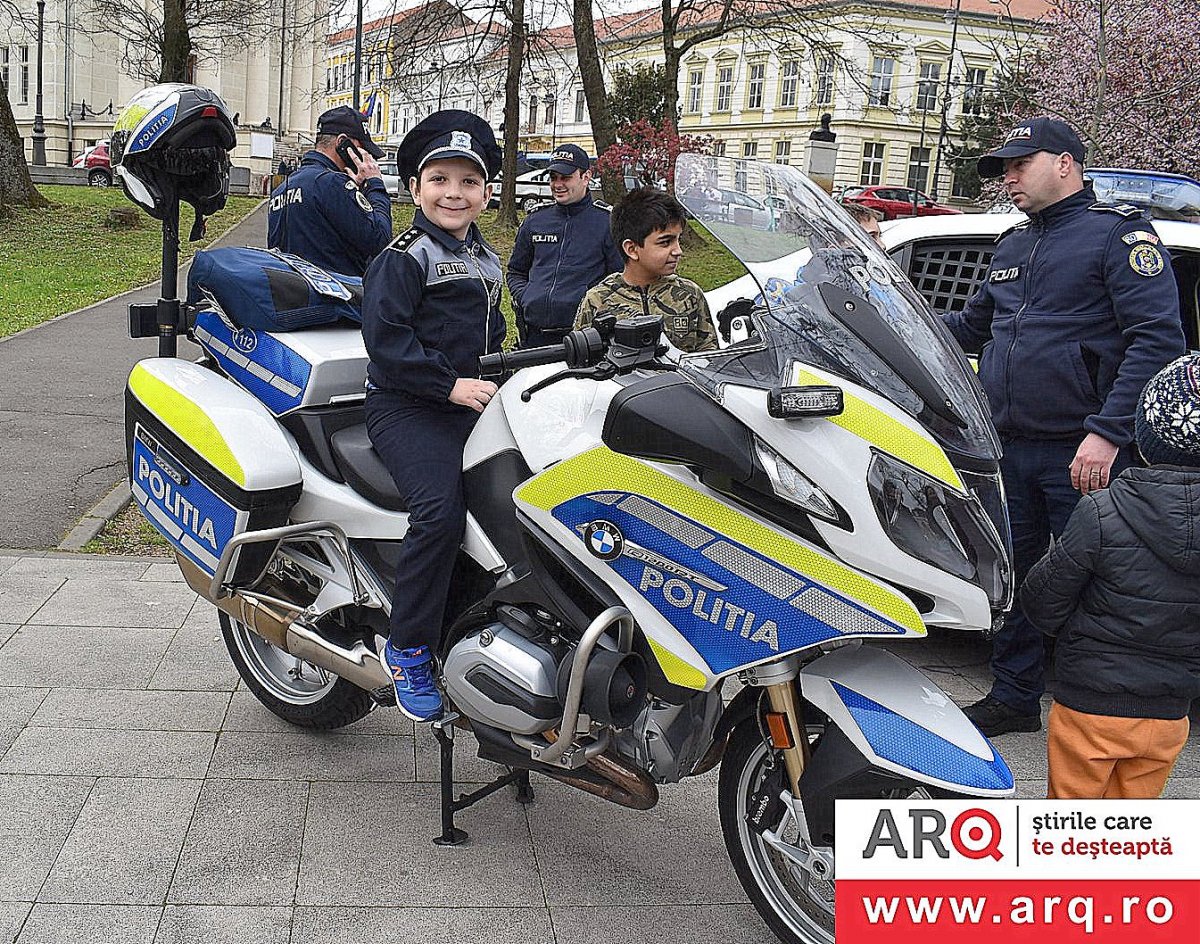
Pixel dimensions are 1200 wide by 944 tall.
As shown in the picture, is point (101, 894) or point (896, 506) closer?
point (896, 506)

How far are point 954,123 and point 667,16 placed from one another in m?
38.9

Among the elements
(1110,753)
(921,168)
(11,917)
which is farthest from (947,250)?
(921,168)

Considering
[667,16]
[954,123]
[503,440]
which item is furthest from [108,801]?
[954,123]

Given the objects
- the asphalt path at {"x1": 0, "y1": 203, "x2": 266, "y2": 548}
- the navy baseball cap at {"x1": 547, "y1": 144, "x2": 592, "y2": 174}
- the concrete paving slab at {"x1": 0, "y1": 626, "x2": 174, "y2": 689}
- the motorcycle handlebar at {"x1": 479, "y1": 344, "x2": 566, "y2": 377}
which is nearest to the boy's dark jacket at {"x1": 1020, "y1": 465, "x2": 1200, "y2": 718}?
the motorcycle handlebar at {"x1": 479, "y1": 344, "x2": 566, "y2": 377}

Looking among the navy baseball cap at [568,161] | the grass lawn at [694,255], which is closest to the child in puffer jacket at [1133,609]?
the navy baseball cap at [568,161]

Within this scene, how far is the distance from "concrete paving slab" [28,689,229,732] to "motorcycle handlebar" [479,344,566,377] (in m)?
2.06

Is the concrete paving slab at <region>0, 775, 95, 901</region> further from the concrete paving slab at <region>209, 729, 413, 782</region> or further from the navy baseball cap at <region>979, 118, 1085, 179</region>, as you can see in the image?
the navy baseball cap at <region>979, 118, 1085, 179</region>

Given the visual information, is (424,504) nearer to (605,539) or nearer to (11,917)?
(605,539)

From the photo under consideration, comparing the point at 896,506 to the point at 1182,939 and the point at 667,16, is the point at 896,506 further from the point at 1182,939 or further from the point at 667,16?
the point at 667,16

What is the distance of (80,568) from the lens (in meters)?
5.85

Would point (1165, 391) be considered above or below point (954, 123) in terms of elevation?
below

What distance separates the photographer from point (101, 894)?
Answer: 3.21 m

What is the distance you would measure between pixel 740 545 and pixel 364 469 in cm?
131

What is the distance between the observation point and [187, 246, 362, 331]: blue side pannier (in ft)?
12.6
